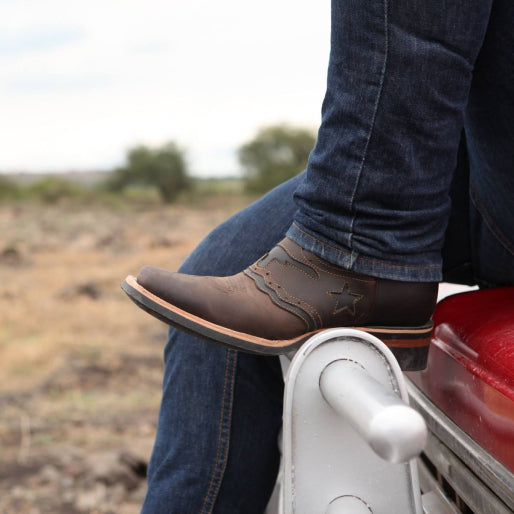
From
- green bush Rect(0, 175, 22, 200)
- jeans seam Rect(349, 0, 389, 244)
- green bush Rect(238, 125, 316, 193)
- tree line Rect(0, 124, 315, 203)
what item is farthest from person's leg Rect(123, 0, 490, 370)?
green bush Rect(0, 175, 22, 200)

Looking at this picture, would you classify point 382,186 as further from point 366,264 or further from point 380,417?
point 380,417

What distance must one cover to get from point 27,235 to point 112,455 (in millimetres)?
10543

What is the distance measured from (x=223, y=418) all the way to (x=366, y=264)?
405mm

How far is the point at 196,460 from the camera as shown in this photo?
44.6 inches

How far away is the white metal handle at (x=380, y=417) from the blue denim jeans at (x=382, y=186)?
0.76ft

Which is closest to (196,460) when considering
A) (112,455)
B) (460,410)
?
(460,410)

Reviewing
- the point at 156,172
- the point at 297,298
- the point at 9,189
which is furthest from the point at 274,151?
the point at 297,298

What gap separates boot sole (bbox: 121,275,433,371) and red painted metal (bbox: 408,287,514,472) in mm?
47

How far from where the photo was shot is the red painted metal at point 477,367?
2.54ft

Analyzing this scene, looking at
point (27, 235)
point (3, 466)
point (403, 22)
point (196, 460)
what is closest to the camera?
point (403, 22)

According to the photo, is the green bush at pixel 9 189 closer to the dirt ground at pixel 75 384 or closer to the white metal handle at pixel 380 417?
the dirt ground at pixel 75 384

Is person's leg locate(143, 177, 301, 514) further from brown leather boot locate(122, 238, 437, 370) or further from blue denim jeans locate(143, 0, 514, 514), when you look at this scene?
brown leather boot locate(122, 238, 437, 370)

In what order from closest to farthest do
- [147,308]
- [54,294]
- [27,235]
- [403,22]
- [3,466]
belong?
[403,22] → [147,308] → [3,466] → [54,294] → [27,235]

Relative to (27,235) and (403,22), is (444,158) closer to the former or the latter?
(403,22)
